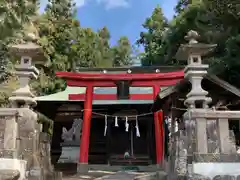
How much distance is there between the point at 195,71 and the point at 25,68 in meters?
4.70

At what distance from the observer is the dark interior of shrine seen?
14633 millimetres

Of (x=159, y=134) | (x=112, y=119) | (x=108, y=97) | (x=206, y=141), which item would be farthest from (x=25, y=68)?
(x=112, y=119)

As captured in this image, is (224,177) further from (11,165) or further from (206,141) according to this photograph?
(11,165)

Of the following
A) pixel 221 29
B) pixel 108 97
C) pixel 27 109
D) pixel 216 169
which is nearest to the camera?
pixel 216 169

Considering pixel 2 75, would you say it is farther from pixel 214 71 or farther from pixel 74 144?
pixel 214 71

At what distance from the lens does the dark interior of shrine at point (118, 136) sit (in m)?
14.6

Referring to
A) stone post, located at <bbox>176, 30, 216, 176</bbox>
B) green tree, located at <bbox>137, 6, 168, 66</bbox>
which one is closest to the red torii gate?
stone post, located at <bbox>176, 30, 216, 176</bbox>

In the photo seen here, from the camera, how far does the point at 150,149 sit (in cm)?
1479

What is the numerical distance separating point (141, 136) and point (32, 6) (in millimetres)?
8965

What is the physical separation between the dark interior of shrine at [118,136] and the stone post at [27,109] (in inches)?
269

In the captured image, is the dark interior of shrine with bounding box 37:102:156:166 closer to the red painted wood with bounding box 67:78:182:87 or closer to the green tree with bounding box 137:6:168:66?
the red painted wood with bounding box 67:78:182:87

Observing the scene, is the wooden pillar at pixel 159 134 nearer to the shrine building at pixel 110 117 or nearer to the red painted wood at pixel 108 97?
the shrine building at pixel 110 117

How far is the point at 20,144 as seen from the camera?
23.4 feet

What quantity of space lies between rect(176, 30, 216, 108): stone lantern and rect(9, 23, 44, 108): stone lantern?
4.16 m
